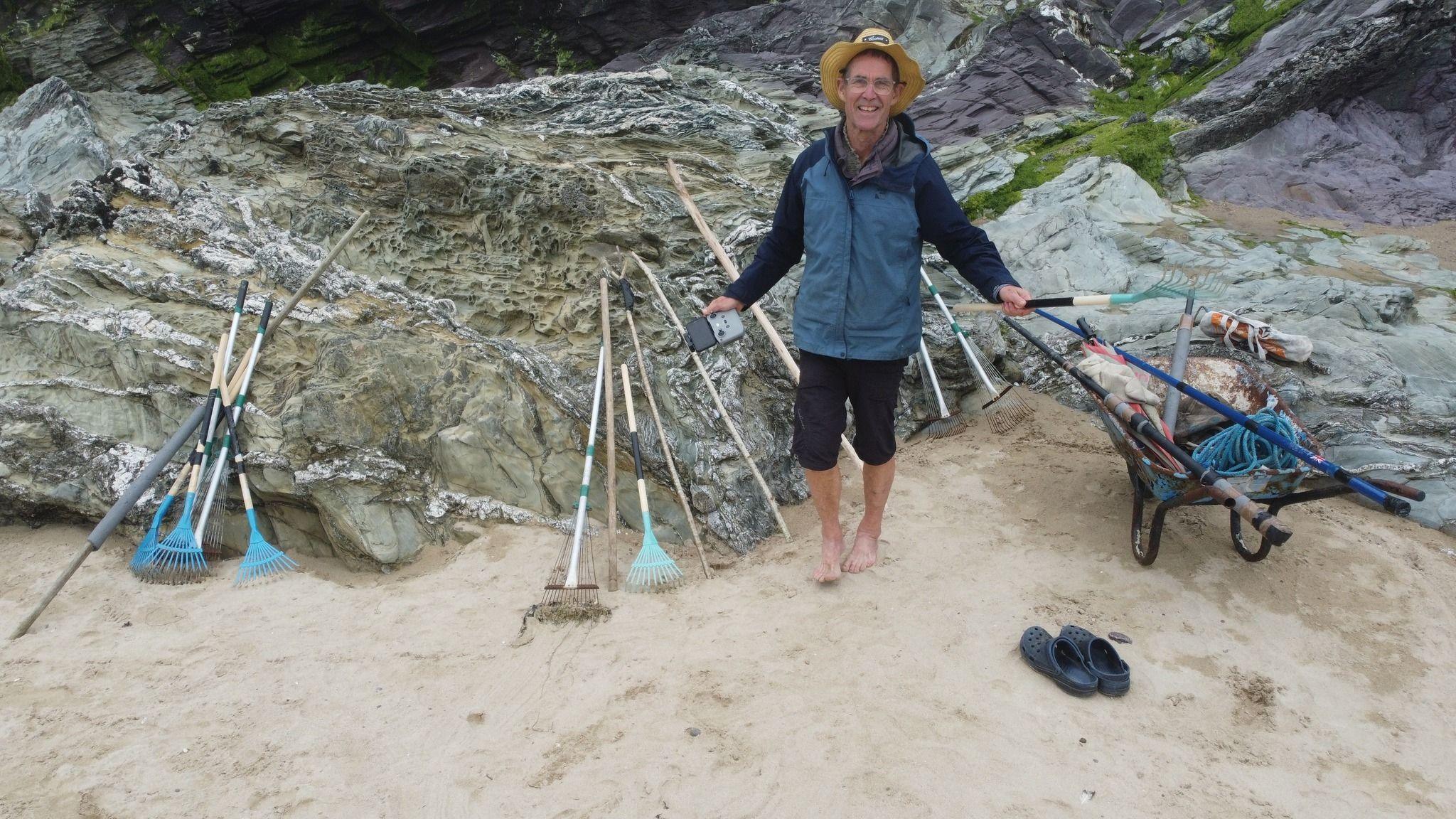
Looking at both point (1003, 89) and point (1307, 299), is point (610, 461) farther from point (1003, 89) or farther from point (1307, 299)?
point (1003, 89)

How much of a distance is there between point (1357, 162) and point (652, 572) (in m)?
8.45

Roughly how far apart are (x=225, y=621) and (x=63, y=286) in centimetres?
235

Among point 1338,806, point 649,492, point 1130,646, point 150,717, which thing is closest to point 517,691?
point 150,717

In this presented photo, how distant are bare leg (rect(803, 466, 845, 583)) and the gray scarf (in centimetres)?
125

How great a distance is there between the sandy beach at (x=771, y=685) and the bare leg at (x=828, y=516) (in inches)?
4.1

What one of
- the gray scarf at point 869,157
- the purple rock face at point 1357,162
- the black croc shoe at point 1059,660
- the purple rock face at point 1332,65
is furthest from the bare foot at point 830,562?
the purple rock face at point 1332,65

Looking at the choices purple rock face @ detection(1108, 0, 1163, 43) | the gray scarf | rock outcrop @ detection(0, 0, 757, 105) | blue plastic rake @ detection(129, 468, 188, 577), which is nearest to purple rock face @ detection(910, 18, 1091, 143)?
purple rock face @ detection(1108, 0, 1163, 43)

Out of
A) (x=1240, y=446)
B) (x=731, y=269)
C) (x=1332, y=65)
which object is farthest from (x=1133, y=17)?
(x=1240, y=446)

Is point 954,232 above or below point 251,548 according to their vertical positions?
above

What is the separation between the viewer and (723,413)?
473 cm

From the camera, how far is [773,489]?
475 cm

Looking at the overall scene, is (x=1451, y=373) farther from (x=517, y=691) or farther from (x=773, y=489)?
A: (x=517, y=691)

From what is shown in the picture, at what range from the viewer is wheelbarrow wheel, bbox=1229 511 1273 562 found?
3443mm

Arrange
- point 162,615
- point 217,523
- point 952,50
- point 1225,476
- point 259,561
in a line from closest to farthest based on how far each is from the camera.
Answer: point 1225,476 → point 162,615 → point 259,561 → point 217,523 → point 952,50
